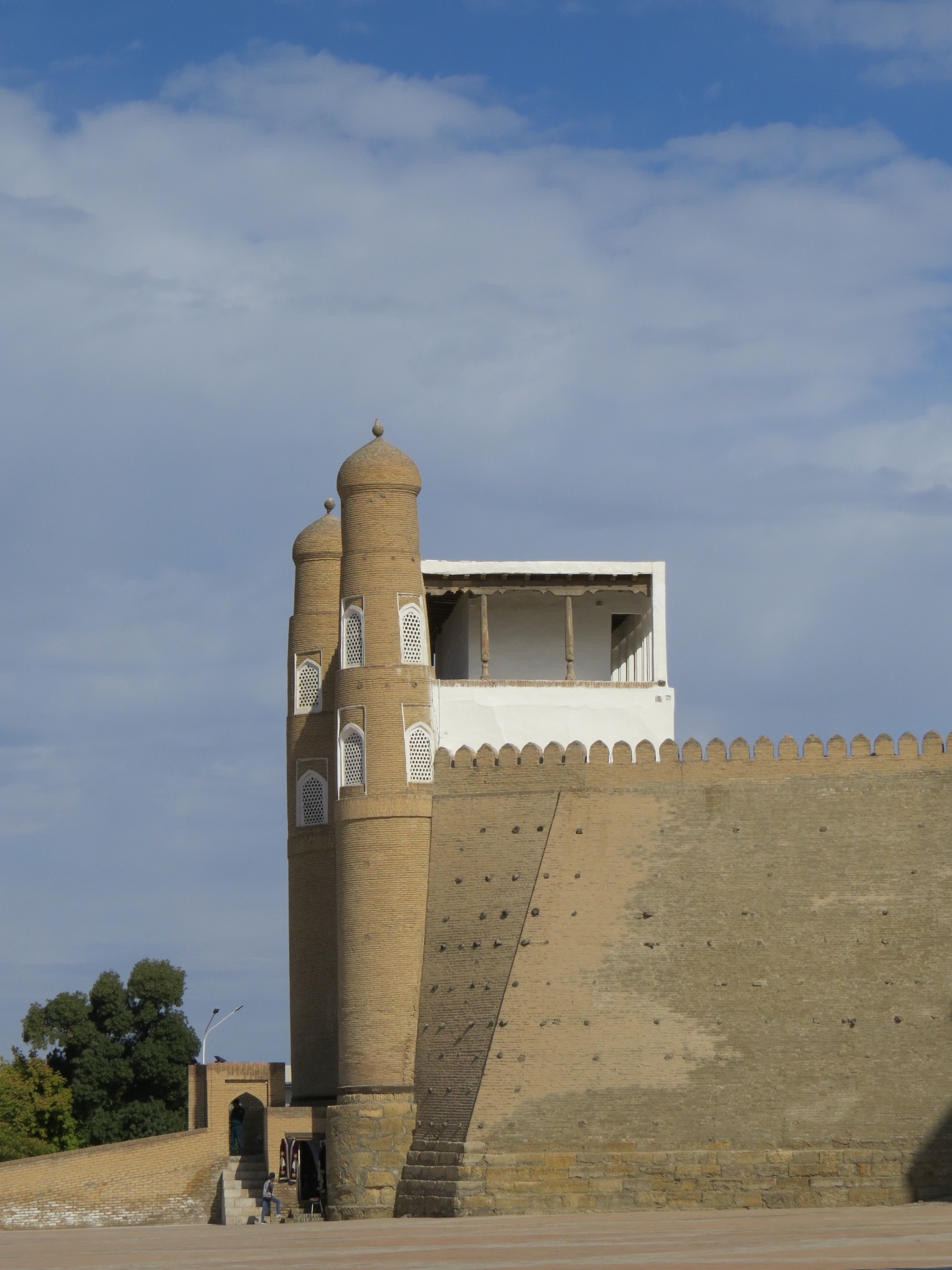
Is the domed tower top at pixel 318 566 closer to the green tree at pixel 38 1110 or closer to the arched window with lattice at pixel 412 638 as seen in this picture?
the arched window with lattice at pixel 412 638

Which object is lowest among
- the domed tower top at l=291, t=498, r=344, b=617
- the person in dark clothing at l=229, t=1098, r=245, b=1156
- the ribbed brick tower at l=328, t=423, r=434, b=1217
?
the person in dark clothing at l=229, t=1098, r=245, b=1156

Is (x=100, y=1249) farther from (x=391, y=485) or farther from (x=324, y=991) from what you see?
(x=391, y=485)

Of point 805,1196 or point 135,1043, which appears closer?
point 805,1196

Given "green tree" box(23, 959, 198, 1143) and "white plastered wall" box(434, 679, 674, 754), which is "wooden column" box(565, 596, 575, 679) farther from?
"green tree" box(23, 959, 198, 1143)

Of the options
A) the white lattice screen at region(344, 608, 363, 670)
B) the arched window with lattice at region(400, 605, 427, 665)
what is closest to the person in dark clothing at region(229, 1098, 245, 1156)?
the white lattice screen at region(344, 608, 363, 670)

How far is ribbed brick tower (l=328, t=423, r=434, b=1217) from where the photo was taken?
26.5 metres

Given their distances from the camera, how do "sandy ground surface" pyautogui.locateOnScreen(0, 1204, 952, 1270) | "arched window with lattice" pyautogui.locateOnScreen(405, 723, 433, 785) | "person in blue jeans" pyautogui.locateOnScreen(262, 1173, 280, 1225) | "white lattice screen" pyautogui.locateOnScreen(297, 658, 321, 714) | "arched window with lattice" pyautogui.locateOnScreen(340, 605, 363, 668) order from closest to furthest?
"sandy ground surface" pyautogui.locateOnScreen(0, 1204, 952, 1270) → "person in blue jeans" pyautogui.locateOnScreen(262, 1173, 280, 1225) → "arched window with lattice" pyautogui.locateOnScreen(405, 723, 433, 785) → "arched window with lattice" pyautogui.locateOnScreen(340, 605, 363, 668) → "white lattice screen" pyautogui.locateOnScreen(297, 658, 321, 714)

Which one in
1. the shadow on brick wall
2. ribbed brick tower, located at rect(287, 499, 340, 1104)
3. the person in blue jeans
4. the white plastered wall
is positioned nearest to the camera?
the shadow on brick wall

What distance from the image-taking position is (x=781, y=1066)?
2505 centimetres

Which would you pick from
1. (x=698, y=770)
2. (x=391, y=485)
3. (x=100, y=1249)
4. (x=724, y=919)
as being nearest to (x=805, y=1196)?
(x=724, y=919)

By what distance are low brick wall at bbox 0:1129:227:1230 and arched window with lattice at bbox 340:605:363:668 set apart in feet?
25.1

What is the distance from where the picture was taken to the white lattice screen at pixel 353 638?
93.8 feet

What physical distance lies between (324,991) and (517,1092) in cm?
563

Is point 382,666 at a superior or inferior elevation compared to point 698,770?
superior
